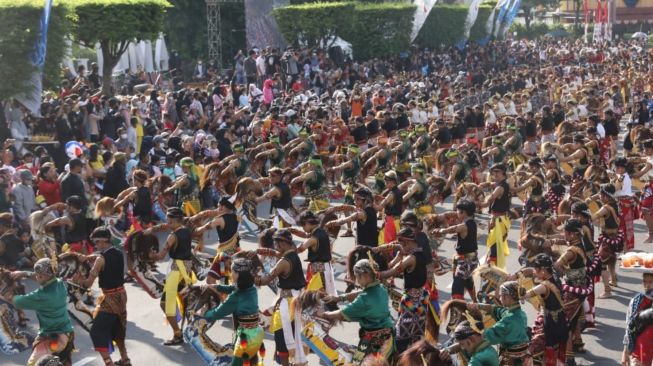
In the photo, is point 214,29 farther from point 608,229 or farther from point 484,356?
point 484,356

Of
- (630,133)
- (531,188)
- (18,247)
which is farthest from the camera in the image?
(630,133)

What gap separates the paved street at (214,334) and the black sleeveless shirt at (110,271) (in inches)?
50.9

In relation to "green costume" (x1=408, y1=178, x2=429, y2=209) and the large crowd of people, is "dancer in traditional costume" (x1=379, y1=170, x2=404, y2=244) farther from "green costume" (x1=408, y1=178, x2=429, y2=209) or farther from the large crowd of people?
"green costume" (x1=408, y1=178, x2=429, y2=209)

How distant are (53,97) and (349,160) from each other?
32.0ft

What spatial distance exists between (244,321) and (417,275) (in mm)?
2042

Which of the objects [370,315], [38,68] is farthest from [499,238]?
[38,68]

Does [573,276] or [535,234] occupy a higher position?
[535,234]

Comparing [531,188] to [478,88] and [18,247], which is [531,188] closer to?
[18,247]

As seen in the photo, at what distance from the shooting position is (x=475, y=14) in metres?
50.2

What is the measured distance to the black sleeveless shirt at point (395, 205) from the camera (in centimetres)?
1429

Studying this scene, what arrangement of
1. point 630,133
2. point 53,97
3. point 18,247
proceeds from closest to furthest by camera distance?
point 18,247, point 630,133, point 53,97

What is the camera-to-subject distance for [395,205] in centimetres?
1434

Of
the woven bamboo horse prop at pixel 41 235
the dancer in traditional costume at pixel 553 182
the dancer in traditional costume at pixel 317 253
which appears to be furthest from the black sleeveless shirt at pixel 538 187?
the woven bamboo horse prop at pixel 41 235

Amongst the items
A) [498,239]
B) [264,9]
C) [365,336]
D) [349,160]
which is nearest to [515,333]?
[365,336]
